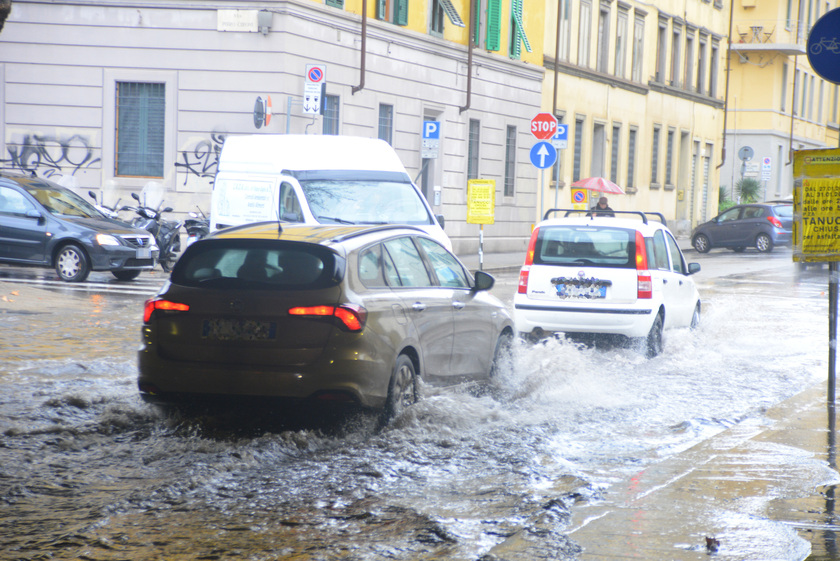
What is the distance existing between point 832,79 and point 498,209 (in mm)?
26647

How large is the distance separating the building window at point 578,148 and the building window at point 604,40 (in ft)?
9.29

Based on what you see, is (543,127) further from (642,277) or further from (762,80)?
(762,80)

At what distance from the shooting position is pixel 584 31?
4119 cm

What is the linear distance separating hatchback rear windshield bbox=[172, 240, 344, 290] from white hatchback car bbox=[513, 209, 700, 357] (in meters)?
5.57

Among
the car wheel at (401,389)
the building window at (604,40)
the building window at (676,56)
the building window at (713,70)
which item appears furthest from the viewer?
the building window at (713,70)

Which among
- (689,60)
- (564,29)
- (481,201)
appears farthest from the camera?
(689,60)

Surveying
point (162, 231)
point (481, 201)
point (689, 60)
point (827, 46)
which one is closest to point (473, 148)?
point (481, 201)

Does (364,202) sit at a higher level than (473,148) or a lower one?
lower

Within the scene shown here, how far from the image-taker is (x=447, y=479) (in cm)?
664

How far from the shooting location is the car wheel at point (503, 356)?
31.4 feet

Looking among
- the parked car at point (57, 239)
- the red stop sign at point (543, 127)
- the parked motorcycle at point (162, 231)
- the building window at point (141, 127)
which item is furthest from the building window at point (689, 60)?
the parked car at point (57, 239)

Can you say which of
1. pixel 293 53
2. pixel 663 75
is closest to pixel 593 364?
pixel 293 53

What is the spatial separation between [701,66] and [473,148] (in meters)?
23.1

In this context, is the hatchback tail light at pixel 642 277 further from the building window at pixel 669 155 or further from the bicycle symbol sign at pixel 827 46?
the building window at pixel 669 155
